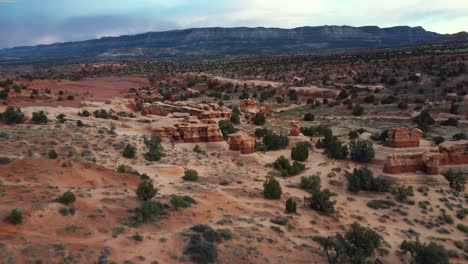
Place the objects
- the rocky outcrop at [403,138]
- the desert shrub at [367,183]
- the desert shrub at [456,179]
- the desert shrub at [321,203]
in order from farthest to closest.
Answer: the rocky outcrop at [403,138]
the desert shrub at [456,179]
the desert shrub at [367,183]
the desert shrub at [321,203]

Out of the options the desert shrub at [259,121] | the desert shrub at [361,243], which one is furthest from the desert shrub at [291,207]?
the desert shrub at [259,121]

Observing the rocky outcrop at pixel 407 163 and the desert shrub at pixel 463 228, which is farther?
the rocky outcrop at pixel 407 163

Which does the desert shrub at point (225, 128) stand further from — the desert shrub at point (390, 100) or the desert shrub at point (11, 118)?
the desert shrub at point (390, 100)

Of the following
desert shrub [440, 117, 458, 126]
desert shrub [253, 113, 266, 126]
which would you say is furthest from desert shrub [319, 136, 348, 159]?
desert shrub [440, 117, 458, 126]

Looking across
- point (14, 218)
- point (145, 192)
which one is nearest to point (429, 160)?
point (145, 192)

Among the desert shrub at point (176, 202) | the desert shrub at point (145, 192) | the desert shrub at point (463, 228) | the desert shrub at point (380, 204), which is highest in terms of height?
the desert shrub at point (145, 192)

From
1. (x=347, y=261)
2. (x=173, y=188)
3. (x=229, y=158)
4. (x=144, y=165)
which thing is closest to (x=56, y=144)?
(x=144, y=165)
